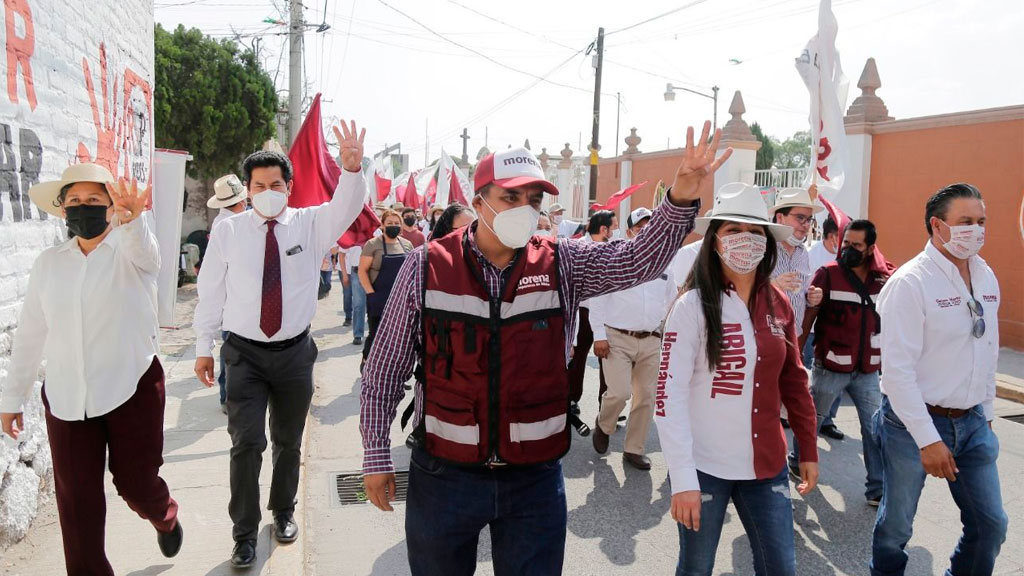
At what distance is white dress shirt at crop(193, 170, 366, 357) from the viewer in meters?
3.89

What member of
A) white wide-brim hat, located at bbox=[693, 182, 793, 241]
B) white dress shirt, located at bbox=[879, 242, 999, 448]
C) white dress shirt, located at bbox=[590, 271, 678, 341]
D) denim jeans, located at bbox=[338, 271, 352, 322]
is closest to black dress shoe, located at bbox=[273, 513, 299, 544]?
white dress shirt, located at bbox=[590, 271, 678, 341]

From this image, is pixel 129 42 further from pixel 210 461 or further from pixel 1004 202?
pixel 1004 202

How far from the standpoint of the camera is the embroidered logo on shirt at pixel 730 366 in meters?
2.79

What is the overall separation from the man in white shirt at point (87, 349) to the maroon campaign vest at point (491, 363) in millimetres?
1557

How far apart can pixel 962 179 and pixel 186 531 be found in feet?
37.8

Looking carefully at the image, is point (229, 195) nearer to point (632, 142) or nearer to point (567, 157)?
point (632, 142)

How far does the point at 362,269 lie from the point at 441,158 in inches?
398

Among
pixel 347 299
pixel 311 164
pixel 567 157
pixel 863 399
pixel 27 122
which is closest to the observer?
pixel 27 122

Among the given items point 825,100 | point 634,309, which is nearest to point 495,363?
point 634,309

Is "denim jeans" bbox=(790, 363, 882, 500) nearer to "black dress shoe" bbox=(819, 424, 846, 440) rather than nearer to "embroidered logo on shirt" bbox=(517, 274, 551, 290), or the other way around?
"black dress shoe" bbox=(819, 424, 846, 440)

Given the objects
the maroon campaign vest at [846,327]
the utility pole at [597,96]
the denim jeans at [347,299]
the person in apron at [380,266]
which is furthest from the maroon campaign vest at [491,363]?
the utility pole at [597,96]

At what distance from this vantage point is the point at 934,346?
127 inches

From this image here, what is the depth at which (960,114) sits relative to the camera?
1120cm

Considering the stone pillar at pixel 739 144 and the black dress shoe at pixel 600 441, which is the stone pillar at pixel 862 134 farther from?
the black dress shoe at pixel 600 441
